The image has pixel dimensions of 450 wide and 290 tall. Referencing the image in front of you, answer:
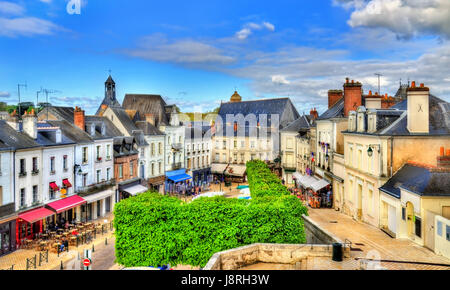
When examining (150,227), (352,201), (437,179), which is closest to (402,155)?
(437,179)

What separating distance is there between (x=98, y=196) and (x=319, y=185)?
1946 cm

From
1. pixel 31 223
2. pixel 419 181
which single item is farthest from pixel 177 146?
pixel 419 181

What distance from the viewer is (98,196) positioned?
116ft

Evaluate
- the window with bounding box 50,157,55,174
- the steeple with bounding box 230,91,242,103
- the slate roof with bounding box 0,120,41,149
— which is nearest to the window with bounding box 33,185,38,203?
the window with bounding box 50,157,55,174

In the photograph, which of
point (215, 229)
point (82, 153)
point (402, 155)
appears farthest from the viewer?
point (82, 153)

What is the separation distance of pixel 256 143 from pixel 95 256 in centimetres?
4329

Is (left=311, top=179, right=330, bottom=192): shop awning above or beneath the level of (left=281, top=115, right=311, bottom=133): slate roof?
beneath

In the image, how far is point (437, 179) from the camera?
17047 millimetres

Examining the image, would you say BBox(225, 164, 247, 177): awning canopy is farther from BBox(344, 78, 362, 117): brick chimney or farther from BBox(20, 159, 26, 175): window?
BBox(20, 159, 26, 175): window

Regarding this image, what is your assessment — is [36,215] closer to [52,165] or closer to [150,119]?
[52,165]

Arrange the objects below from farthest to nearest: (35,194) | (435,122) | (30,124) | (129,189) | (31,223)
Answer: (129,189), (30,124), (35,194), (31,223), (435,122)

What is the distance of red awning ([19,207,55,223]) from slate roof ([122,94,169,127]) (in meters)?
27.0

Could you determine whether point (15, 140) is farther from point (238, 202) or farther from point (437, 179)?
point (437, 179)

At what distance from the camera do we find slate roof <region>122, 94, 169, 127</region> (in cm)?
5506
